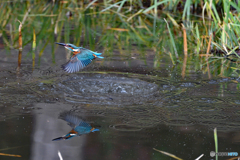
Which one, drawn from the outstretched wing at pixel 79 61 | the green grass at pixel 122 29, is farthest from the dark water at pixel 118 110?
the green grass at pixel 122 29

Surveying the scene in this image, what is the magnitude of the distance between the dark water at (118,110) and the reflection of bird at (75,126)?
0.04 m

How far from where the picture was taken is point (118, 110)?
2639 mm

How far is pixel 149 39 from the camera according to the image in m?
5.21

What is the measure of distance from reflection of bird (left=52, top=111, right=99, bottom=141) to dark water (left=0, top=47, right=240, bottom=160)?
0.04m

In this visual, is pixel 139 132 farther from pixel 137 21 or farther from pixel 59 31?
pixel 137 21

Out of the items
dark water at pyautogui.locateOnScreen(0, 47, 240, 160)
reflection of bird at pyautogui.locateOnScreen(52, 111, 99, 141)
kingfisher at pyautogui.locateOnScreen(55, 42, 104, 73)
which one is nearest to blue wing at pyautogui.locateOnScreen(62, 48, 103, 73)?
kingfisher at pyautogui.locateOnScreen(55, 42, 104, 73)

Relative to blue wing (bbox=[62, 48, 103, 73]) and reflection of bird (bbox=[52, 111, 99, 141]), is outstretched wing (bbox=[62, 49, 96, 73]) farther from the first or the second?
reflection of bird (bbox=[52, 111, 99, 141])

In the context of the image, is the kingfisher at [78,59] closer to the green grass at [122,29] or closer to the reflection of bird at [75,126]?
the reflection of bird at [75,126]

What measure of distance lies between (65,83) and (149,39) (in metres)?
2.22

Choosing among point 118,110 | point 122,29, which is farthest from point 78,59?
point 122,29

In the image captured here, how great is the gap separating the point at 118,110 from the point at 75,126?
1.32 ft

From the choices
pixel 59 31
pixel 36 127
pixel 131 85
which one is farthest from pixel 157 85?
pixel 59 31

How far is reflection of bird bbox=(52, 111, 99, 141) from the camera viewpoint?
7.25 feet

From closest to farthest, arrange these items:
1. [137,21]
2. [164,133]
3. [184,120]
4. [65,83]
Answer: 1. [164,133]
2. [184,120]
3. [65,83]
4. [137,21]
